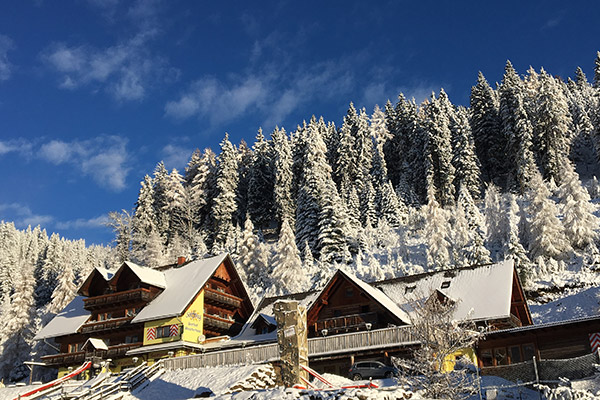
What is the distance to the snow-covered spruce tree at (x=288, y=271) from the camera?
5875 cm

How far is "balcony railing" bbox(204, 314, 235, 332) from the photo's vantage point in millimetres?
44466

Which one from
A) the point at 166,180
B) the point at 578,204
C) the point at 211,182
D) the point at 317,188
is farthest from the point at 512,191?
the point at 166,180

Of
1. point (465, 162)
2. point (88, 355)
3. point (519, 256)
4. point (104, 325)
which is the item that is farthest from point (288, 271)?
point (465, 162)

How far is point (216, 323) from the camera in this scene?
148ft

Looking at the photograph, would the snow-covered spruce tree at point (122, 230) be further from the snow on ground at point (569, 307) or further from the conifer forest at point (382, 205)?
the snow on ground at point (569, 307)

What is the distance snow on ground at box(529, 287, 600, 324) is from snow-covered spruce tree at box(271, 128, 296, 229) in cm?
4308

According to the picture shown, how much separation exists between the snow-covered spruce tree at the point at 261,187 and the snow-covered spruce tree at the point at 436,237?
110ft

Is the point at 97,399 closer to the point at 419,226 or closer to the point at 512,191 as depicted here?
the point at 419,226

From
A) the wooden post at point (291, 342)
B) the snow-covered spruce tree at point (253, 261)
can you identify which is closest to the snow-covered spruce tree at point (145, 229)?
the snow-covered spruce tree at point (253, 261)

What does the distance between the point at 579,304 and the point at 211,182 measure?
67.1m

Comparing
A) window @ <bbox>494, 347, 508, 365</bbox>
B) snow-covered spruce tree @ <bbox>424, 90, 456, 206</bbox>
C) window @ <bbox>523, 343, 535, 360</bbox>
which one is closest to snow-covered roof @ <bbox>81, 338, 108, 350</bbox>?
window @ <bbox>494, 347, 508, 365</bbox>

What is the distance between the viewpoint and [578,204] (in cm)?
5209

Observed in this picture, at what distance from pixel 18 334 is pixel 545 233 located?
2239 inches

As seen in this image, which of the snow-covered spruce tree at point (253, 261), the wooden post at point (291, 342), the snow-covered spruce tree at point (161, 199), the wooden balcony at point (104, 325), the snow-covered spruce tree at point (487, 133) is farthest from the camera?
the snow-covered spruce tree at point (161, 199)
